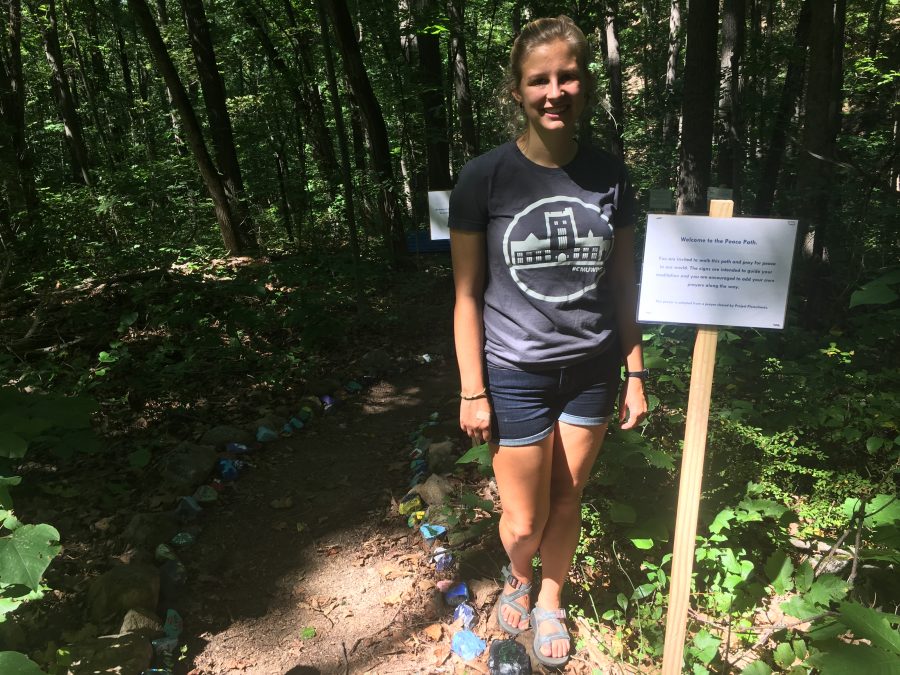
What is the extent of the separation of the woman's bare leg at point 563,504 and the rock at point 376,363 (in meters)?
3.65

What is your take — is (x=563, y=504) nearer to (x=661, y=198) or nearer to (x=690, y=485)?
(x=690, y=485)

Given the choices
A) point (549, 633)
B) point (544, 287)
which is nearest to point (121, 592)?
point (549, 633)

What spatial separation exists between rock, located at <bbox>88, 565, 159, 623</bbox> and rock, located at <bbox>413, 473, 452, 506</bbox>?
1.49 m

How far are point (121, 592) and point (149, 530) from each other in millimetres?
632

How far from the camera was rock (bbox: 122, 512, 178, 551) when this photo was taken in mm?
2959

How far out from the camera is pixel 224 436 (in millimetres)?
4133

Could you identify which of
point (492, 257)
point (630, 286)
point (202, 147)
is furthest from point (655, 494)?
point (202, 147)

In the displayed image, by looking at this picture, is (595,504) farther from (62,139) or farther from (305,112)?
(62,139)

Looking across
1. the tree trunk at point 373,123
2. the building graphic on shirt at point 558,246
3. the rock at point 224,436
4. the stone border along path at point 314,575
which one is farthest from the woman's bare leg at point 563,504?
the tree trunk at point 373,123

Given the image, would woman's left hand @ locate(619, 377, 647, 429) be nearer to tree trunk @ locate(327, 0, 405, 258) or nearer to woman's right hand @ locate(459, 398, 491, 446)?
woman's right hand @ locate(459, 398, 491, 446)

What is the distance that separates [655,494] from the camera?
260cm

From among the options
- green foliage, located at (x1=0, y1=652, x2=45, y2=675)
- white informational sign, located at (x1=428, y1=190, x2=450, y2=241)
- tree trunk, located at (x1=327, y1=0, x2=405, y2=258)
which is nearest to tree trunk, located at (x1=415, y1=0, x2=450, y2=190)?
tree trunk, located at (x1=327, y1=0, x2=405, y2=258)

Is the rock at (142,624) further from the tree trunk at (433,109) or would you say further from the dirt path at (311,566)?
the tree trunk at (433,109)

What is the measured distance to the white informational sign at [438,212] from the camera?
5.73 metres
